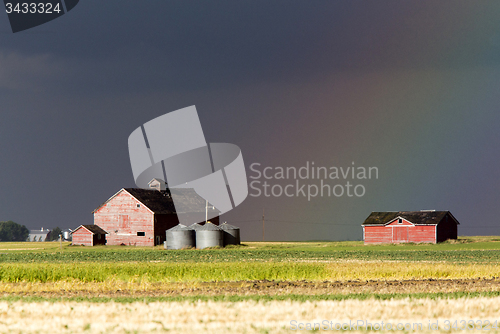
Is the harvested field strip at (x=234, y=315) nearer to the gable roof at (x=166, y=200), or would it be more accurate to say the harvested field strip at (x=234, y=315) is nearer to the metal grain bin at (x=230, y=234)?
the metal grain bin at (x=230, y=234)

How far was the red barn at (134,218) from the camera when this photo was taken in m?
75.8

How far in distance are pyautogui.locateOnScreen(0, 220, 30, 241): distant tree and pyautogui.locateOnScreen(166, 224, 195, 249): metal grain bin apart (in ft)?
415

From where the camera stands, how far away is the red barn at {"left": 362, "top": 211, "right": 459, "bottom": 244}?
252ft

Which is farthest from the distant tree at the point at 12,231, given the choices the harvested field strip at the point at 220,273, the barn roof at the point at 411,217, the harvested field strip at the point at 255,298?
the harvested field strip at the point at 255,298

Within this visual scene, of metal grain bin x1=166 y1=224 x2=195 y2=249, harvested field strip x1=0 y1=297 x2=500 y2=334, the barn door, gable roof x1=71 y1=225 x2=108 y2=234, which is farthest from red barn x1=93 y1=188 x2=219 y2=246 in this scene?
harvested field strip x1=0 y1=297 x2=500 y2=334

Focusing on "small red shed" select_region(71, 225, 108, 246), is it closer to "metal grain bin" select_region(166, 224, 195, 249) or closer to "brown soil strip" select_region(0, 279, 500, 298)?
"metal grain bin" select_region(166, 224, 195, 249)

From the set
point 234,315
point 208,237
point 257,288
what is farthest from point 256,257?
point 234,315

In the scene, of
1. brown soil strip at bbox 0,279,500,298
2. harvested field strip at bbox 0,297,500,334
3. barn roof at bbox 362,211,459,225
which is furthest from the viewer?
barn roof at bbox 362,211,459,225

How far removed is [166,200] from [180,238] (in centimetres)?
1457

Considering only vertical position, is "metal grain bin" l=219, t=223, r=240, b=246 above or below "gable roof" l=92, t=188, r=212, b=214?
below

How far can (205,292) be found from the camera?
23469 millimetres

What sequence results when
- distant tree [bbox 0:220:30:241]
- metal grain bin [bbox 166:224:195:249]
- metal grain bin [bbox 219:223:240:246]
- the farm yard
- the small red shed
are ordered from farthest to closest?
distant tree [bbox 0:220:30:241]
the small red shed
metal grain bin [bbox 219:223:240:246]
metal grain bin [bbox 166:224:195:249]
the farm yard

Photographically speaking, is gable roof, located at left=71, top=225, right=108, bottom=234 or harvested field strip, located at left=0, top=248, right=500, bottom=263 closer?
harvested field strip, located at left=0, top=248, right=500, bottom=263

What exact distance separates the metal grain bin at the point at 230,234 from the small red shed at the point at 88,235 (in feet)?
56.4
